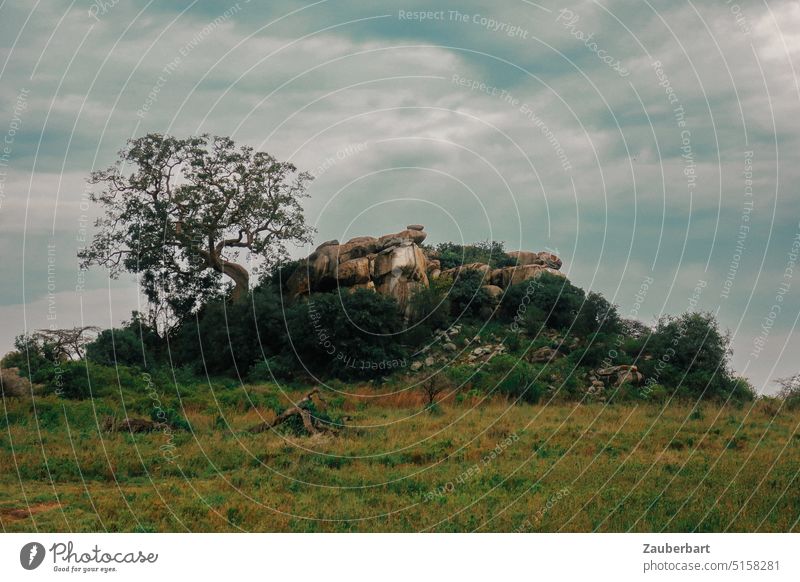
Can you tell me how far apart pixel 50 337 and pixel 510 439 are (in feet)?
84.2

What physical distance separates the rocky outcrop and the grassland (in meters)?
18.8

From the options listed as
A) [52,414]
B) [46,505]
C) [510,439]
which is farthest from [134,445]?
[510,439]

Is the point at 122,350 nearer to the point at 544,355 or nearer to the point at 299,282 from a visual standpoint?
the point at 299,282

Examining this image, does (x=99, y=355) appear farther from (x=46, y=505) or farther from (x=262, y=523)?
(x=262, y=523)

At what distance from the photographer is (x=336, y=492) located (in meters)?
17.7

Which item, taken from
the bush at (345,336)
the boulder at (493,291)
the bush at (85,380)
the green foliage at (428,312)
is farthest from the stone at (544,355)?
the bush at (85,380)

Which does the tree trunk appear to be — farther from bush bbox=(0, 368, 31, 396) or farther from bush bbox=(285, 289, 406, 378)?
bush bbox=(0, 368, 31, 396)

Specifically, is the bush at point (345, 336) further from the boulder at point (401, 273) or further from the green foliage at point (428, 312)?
the boulder at point (401, 273)

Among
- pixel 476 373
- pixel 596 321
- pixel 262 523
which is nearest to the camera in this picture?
pixel 262 523

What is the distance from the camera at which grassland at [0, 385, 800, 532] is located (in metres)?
15.8

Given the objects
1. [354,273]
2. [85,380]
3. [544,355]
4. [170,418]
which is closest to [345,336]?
[354,273]

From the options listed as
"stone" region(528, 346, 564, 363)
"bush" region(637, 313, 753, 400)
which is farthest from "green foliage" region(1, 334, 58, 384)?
"bush" region(637, 313, 753, 400)

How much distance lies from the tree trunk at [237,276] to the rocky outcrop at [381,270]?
2556 mm

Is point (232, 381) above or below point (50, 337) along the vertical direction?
below
